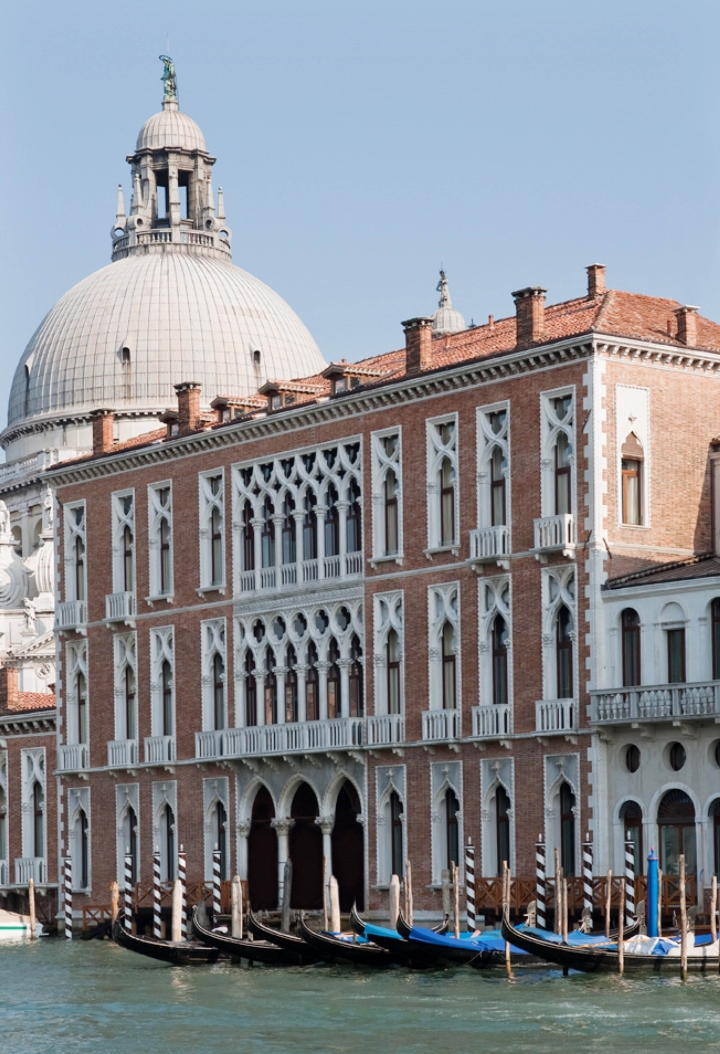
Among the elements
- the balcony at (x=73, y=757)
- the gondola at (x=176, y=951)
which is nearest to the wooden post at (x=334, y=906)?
the gondola at (x=176, y=951)

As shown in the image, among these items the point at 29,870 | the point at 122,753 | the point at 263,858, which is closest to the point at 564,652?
the point at 263,858

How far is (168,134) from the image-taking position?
74188 millimetres

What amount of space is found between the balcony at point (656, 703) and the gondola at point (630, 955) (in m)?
3.77

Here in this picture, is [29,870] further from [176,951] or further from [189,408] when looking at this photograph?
[176,951]

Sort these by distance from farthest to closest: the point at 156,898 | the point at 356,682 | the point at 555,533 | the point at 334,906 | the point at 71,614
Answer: the point at 71,614, the point at 156,898, the point at 356,682, the point at 334,906, the point at 555,533

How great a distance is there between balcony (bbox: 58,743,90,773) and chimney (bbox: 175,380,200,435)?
6.72 meters

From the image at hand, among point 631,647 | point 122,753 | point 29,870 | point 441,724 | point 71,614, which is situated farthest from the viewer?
point 29,870

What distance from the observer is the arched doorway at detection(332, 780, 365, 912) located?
42531mm

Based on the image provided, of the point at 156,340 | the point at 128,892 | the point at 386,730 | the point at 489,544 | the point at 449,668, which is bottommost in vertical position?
the point at 128,892

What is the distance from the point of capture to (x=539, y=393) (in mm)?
38969

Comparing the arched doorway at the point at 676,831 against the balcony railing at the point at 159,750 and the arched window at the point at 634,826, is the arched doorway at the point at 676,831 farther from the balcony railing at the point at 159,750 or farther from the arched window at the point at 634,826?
the balcony railing at the point at 159,750

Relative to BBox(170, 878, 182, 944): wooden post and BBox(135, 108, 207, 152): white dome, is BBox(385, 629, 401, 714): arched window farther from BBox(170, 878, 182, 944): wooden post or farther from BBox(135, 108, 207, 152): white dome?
BBox(135, 108, 207, 152): white dome

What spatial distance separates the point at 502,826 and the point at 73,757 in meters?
12.4

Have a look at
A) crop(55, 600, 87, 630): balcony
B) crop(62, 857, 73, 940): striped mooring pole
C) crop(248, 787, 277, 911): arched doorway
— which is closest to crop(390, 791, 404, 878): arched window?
crop(248, 787, 277, 911): arched doorway
